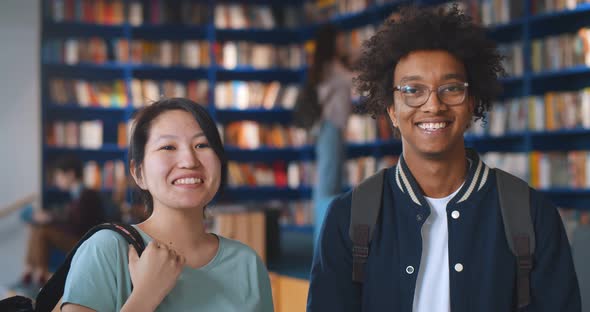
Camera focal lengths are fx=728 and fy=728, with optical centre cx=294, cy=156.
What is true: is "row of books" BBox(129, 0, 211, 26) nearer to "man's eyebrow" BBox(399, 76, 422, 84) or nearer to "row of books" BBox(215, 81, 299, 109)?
"row of books" BBox(215, 81, 299, 109)

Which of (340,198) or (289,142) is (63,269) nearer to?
(340,198)

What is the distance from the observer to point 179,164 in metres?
1.54

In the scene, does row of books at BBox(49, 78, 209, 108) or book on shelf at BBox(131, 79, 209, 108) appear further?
book on shelf at BBox(131, 79, 209, 108)

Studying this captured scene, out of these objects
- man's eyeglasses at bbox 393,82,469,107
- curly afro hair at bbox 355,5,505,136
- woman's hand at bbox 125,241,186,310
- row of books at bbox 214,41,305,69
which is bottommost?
woman's hand at bbox 125,241,186,310

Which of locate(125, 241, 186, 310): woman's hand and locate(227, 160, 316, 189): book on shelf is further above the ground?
locate(125, 241, 186, 310): woman's hand

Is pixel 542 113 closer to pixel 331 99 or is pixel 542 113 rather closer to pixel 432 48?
pixel 331 99

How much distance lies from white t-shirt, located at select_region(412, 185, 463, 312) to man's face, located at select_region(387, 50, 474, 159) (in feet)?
0.38

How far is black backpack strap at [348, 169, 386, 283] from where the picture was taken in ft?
5.38

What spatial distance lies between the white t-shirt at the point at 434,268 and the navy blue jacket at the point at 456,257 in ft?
0.08

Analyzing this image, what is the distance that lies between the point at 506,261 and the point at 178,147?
75 cm

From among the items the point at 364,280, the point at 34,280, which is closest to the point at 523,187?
the point at 364,280

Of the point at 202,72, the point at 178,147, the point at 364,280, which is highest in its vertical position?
the point at 202,72

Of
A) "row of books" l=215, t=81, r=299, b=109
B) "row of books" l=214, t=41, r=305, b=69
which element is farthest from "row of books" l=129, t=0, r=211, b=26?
"row of books" l=215, t=81, r=299, b=109

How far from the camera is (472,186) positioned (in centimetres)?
166
